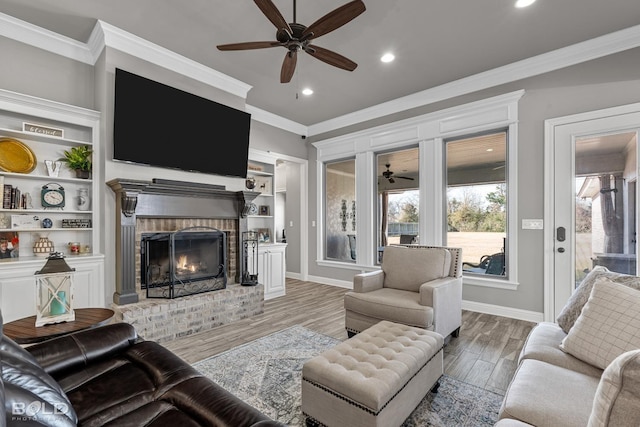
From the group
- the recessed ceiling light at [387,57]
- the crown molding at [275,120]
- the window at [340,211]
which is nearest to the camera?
the recessed ceiling light at [387,57]

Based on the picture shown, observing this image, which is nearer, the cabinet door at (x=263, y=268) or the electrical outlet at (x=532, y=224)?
the electrical outlet at (x=532, y=224)

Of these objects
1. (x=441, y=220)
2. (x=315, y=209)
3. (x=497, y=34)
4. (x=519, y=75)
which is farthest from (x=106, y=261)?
(x=519, y=75)

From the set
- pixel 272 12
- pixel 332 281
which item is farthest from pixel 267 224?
pixel 272 12

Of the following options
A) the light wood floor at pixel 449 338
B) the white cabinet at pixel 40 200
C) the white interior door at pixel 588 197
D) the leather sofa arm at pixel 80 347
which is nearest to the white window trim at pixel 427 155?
the white interior door at pixel 588 197

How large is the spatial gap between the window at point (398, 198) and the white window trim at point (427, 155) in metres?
0.14

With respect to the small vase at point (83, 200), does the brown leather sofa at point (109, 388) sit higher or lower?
lower

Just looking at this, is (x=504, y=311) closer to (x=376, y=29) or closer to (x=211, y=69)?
(x=376, y=29)

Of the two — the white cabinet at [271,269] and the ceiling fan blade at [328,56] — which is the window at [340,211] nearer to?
the white cabinet at [271,269]

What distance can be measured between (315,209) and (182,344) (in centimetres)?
344

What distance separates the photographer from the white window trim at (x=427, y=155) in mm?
3637

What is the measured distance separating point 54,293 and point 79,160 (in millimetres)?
1741

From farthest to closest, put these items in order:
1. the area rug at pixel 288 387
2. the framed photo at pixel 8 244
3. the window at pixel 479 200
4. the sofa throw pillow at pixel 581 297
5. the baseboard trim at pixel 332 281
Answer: the baseboard trim at pixel 332 281, the window at pixel 479 200, the framed photo at pixel 8 244, the area rug at pixel 288 387, the sofa throw pillow at pixel 581 297

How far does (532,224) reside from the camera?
3.49 meters

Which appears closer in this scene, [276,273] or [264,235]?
[276,273]
